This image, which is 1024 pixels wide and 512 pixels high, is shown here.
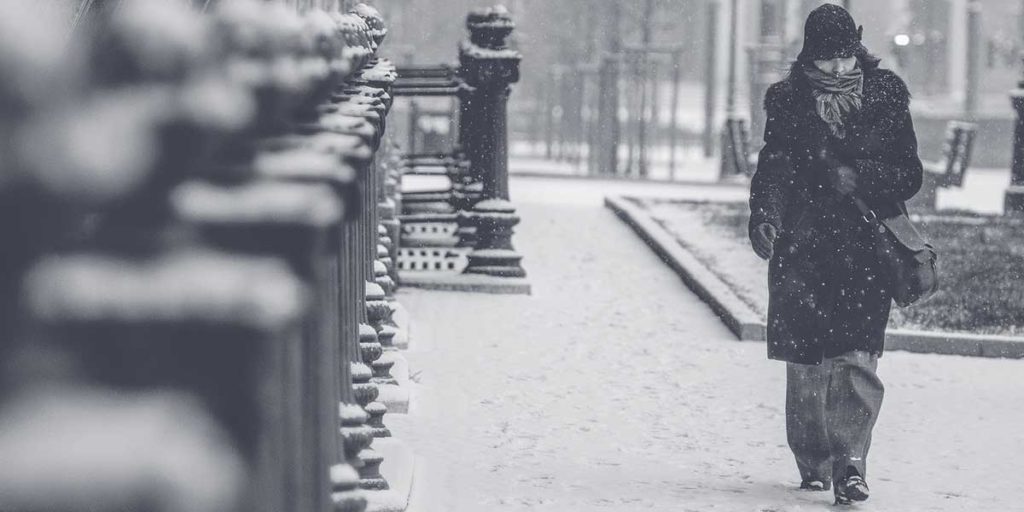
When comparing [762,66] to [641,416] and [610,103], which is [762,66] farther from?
[641,416]

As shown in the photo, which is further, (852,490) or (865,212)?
(865,212)

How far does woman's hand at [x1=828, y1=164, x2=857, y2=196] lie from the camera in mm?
5695

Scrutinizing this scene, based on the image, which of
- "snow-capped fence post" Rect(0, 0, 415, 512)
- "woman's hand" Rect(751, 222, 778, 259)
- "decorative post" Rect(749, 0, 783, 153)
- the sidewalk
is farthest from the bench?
"snow-capped fence post" Rect(0, 0, 415, 512)

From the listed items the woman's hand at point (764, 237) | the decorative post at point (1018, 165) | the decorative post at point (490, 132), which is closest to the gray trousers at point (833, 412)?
the woman's hand at point (764, 237)

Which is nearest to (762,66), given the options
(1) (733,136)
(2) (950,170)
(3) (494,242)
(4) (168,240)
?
(1) (733,136)

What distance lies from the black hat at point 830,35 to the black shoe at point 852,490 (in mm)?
1299

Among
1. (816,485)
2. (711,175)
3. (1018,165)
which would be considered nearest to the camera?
(816,485)

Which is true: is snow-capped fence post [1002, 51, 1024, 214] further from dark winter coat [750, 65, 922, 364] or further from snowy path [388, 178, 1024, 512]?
dark winter coat [750, 65, 922, 364]

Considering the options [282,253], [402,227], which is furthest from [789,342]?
[402,227]

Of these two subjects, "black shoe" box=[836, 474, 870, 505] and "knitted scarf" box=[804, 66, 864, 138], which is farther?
"knitted scarf" box=[804, 66, 864, 138]

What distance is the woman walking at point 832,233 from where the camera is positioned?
18.5 feet

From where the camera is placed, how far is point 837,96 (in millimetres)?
5738

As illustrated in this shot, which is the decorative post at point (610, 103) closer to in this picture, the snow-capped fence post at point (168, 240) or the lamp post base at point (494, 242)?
the lamp post base at point (494, 242)

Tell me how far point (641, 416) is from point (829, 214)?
5.78ft
